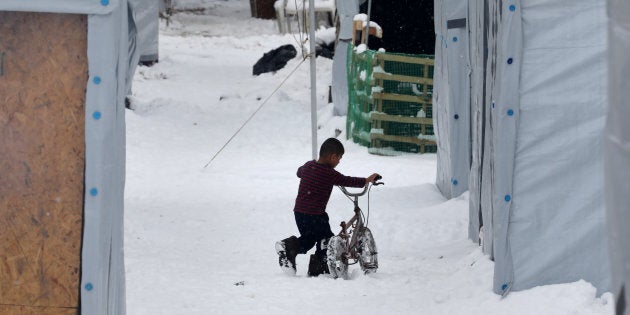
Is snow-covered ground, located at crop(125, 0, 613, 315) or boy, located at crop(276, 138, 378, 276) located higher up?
boy, located at crop(276, 138, 378, 276)

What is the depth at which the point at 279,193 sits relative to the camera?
14250mm

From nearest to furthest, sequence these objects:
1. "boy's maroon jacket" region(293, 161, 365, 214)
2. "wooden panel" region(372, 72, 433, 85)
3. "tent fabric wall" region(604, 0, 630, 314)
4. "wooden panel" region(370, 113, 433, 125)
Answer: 1. "tent fabric wall" region(604, 0, 630, 314)
2. "boy's maroon jacket" region(293, 161, 365, 214)
3. "wooden panel" region(372, 72, 433, 85)
4. "wooden panel" region(370, 113, 433, 125)

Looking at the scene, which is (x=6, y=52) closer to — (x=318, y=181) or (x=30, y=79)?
(x=30, y=79)

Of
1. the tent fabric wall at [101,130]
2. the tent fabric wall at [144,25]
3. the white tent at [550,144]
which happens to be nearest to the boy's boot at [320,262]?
the white tent at [550,144]

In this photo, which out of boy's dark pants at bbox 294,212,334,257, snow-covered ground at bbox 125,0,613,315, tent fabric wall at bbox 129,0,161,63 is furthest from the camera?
boy's dark pants at bbox 294,212,334,257

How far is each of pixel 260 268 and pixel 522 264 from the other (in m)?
2.91

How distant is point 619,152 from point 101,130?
305cm

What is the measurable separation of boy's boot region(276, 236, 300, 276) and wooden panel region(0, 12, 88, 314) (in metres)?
3.89

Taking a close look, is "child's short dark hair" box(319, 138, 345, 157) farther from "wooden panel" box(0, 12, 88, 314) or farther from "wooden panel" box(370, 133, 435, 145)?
"wooden panel" box(370, 133, 435, 145)

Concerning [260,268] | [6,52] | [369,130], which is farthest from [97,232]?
[369,130]

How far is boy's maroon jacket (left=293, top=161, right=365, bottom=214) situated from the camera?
8.98 meters

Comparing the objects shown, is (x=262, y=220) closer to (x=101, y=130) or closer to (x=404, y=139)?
(x=404, y=139)

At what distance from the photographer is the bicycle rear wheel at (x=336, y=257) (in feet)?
29.1

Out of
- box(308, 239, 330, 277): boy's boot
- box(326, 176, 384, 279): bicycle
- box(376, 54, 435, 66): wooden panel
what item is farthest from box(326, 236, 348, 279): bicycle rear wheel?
box(376, 54, 435, 66): wooden panel
